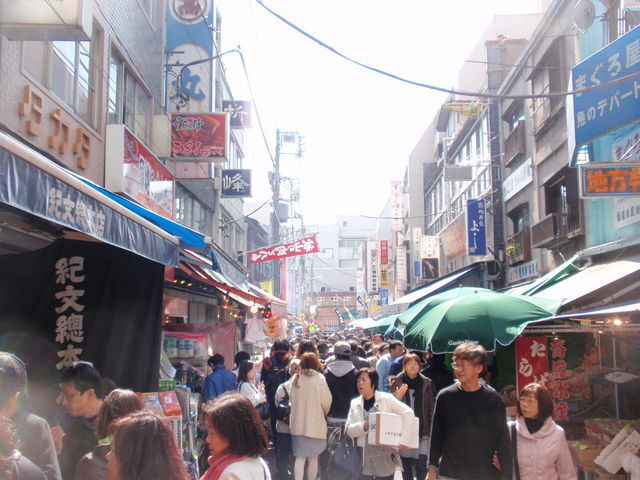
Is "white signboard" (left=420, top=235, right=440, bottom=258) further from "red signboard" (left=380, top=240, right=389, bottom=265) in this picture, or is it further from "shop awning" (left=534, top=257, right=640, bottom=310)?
"shop awning" (left=534, top=257, right=640, bottom=310)

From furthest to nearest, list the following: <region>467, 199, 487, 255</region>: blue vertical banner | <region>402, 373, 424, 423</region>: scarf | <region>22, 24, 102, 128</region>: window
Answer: <region>467, 199, 487, 255</region>: blue vertical banner < <region>22, 24, 102, 128</region>: window < <region>402, 373, 424, 423</region>: scarf

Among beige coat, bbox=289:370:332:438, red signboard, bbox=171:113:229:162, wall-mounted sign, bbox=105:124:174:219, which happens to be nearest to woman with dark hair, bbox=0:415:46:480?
beige coat, bbox=289:370:332:438

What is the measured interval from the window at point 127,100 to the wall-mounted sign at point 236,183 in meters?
7.36

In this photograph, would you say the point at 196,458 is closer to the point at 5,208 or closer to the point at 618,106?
the point at 5,208

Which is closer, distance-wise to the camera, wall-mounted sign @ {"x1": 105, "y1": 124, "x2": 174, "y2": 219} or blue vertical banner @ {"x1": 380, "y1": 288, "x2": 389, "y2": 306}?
wall-mounted sign @ {"x1": 105, "y1": 124, "x2": 174, "y2": 219}

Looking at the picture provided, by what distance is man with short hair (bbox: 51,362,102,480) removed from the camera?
4566mm

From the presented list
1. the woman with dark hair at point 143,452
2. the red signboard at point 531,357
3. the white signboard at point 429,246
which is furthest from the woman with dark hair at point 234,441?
the white signboard at point 429,246

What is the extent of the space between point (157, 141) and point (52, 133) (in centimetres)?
570

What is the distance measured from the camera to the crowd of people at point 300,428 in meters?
3.17

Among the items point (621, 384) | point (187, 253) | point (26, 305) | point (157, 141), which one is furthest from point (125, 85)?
point (621, 384)

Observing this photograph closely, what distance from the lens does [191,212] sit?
794 inches

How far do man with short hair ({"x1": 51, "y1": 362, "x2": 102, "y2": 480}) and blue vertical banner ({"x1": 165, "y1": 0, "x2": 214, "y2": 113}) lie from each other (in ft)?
39.2

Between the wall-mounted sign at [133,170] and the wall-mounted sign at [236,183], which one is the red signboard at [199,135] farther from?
the wall-mounted sign at [236,183]

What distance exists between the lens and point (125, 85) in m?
13.1
